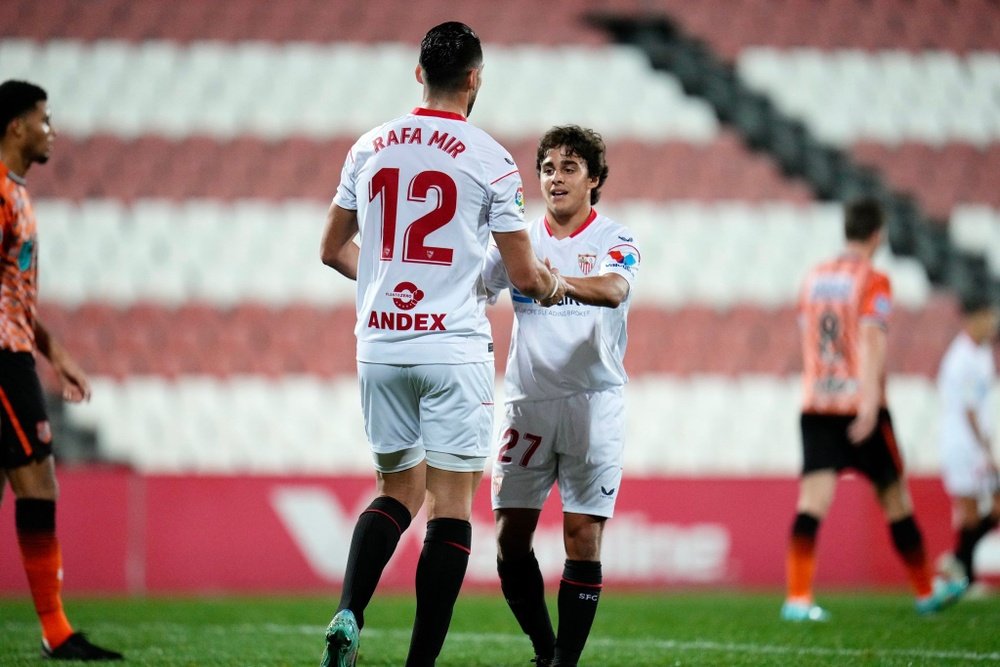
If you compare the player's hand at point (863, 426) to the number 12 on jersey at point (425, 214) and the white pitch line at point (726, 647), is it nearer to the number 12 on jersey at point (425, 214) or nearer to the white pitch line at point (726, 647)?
the white pitch line at point (726, 647)

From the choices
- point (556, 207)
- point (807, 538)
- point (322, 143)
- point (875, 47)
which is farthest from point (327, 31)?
point (556, 207)

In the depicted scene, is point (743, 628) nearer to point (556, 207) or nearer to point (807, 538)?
point (807, 538)

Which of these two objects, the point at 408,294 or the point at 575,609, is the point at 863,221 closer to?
the point at 575,609

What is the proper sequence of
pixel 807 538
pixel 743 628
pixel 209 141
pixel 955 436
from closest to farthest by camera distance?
pixel 743 628
pixel 807 538
pixel 955 436
pixel 209 141

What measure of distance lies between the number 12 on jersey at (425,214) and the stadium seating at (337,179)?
23.7 ft

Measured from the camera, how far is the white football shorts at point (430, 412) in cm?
384

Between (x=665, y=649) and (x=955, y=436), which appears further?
(x=955, y=436)

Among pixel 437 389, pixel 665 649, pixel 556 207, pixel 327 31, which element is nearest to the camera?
pixel 437 389

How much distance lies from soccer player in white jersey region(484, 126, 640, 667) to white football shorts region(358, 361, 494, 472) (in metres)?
0.48

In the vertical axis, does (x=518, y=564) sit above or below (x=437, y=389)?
below

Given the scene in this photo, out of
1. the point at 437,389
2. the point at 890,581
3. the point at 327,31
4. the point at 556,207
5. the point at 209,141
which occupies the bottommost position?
the point at 890,581

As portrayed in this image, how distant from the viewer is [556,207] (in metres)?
4.49

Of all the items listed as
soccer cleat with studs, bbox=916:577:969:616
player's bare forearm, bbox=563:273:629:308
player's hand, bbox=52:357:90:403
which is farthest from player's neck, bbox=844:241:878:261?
player's hand, bbox=52:357:90:403

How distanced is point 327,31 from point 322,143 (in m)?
1.47
